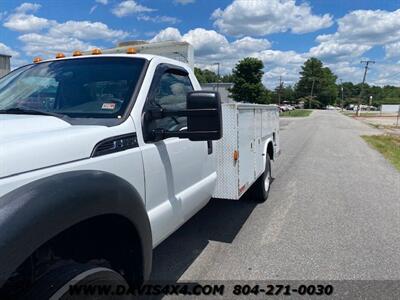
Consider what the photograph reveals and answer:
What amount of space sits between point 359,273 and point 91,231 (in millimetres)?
2869

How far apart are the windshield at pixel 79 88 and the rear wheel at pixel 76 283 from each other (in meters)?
1.05

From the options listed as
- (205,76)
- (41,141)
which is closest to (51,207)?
(41,141)

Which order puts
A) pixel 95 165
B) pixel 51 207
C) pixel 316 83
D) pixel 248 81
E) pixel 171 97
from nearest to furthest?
1. pixel 51 207
2. pixel 95 165
3. pixel 171 97
4. pixel 248 81
5. pixel 316 83

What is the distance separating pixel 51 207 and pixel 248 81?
58.9 m

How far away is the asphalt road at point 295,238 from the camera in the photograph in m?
3.84

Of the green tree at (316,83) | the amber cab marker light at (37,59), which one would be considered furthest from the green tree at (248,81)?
the green tree at (316,83)

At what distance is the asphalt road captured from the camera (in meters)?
3.84

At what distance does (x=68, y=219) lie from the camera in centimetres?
177

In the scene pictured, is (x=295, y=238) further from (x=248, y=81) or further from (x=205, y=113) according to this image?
(x=248, y=81)

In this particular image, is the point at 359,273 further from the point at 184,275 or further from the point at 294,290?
the point at 184,275

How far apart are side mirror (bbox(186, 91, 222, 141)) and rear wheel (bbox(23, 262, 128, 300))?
3.34 feet

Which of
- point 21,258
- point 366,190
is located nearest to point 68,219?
point 21,258

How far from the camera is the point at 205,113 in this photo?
7.82 ft

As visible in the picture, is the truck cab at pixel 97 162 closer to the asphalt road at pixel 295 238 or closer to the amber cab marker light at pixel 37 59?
the amber cab marker light at pixel 37 59
